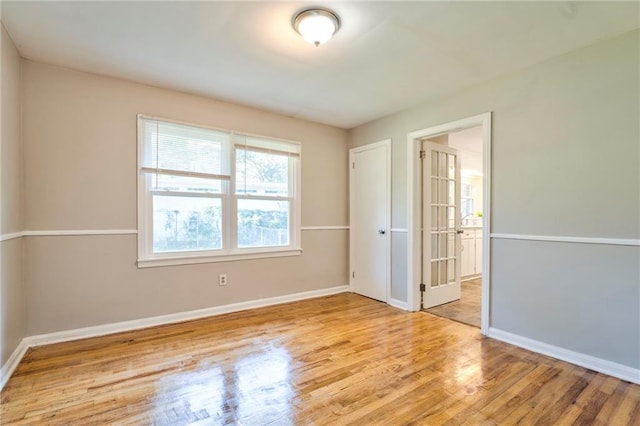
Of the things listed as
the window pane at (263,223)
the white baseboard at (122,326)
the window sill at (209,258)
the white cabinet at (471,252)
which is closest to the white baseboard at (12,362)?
the white baseboard at (122,326)

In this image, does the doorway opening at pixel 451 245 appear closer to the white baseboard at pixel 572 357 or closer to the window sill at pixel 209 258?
the white baseboard at pixel 572 357

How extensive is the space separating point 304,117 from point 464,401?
349 cm

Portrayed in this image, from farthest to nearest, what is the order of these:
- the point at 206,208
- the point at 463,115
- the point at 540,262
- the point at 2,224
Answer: the point at 206,208 → the point at 463,115 → the point at 540,262 → the point at 2,224

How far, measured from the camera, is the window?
10.4 ft

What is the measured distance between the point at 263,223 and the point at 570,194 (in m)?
3.11

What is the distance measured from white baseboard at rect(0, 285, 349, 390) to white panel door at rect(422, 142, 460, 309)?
1.66 meters

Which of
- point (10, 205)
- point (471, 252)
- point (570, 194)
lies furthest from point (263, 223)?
point (471, 252)

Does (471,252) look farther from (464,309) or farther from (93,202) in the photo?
(93,202)

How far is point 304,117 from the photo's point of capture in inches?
163

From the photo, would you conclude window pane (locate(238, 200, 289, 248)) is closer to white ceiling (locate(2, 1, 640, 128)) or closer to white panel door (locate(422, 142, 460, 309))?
white ceiling (locate(2, 1, 640, 128))

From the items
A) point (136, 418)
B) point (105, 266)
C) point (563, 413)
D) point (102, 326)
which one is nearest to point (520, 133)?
point (563, 413)

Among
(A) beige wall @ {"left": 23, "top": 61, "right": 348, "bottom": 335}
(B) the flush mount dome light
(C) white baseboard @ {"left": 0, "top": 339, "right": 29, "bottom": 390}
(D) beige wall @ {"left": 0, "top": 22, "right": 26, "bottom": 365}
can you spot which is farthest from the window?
(B) the flush mount dome light

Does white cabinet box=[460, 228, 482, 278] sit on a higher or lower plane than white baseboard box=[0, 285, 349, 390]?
higher

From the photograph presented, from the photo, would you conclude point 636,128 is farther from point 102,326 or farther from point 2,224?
point 102,326
